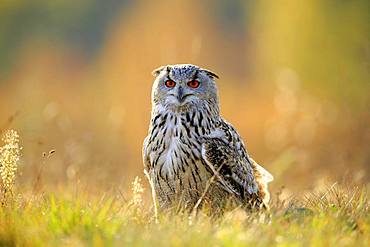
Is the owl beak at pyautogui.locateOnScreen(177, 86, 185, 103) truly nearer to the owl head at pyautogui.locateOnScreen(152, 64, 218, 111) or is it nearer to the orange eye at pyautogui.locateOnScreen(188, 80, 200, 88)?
the owl head at pyautogui.locateOnScreen(152, 64, 218, 111)

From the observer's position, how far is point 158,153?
621 centimetres

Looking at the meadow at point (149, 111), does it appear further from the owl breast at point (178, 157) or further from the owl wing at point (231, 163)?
the owl wing at point (231, 163)

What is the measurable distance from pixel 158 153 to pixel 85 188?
2.10ft

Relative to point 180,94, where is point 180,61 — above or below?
above

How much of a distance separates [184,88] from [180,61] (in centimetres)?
1040

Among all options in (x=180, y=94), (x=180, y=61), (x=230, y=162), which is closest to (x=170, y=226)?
(x=230, y=162)

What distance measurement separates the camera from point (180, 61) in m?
16.8

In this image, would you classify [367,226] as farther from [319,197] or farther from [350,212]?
[319,197]

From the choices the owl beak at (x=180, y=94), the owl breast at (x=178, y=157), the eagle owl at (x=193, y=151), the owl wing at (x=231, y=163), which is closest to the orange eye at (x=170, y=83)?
the eagle owl at (x=193, y=151)

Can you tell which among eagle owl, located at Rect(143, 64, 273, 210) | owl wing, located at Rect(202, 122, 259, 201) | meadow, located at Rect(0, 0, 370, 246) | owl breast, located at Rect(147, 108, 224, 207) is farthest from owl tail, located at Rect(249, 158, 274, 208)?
owl breast, located at Rect(147, 108, 224, 207)

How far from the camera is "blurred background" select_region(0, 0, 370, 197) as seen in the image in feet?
29.9

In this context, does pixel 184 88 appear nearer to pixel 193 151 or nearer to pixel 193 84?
pixel 193 84

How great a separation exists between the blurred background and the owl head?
0.92 meters

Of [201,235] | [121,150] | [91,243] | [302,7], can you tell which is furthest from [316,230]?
[302,7]
